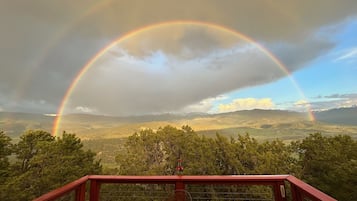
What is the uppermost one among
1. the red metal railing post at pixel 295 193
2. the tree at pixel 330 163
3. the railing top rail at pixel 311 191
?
the railing top rail at pixel 311 191

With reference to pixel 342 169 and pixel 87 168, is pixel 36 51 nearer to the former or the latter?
pixel 87 168

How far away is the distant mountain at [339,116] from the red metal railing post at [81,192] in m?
11.2

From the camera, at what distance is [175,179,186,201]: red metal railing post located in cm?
212

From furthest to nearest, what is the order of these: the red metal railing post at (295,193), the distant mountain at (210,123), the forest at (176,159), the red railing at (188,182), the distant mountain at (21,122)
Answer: the distant mountain at (210,123) → the distant mountain at (21,122) → the forest at (176,159) → the red railing at (188,182) → the red metal railing post at (295,193)

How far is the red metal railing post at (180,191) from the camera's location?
6.97 ft

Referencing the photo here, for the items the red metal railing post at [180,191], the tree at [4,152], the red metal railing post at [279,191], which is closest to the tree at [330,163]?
the red metal railing post at [279,191]

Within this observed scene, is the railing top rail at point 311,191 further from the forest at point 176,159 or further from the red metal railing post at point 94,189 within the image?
the forest at point 176,159

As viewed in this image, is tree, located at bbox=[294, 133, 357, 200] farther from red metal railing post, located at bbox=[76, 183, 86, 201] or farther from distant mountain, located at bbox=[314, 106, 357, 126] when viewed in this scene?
red metal railing post, located at bbox=[76, 183, 86, 201]

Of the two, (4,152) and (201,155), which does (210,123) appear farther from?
(4,152)

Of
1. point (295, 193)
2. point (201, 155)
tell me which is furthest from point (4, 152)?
point (295, 193)

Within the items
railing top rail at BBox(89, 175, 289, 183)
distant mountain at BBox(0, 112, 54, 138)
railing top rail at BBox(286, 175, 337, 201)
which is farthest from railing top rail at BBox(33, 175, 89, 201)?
distant mountain at BBox(0, 112, 54, 138)

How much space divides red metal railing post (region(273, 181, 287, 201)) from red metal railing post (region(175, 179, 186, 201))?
85 centimetres

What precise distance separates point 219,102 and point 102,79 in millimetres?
7963

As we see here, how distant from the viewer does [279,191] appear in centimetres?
194
